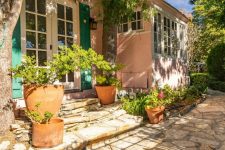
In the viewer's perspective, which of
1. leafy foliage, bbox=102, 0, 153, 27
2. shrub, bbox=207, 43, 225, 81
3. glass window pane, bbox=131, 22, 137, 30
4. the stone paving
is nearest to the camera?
the stone paving

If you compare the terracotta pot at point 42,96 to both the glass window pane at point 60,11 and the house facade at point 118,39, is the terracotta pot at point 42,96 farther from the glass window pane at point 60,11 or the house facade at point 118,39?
the glass window pane at point 60,11

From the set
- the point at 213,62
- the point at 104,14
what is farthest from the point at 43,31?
the point at 213,62

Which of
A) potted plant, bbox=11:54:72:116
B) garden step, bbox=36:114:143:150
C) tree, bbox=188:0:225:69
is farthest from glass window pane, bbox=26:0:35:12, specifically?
tree, bbox=188:0:225:69

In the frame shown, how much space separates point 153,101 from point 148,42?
3.59 metres

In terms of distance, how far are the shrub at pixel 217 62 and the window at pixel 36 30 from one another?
33.5 ft

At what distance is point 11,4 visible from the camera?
4.93 m

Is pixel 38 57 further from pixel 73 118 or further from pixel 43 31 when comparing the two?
pixel 73 118

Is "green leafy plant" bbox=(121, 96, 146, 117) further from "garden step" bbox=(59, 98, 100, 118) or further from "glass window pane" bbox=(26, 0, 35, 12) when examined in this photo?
"glass window pane" bbox=(26, 0, 35, 12)

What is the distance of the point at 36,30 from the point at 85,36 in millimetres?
1765

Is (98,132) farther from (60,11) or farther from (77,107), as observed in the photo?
(60,11)

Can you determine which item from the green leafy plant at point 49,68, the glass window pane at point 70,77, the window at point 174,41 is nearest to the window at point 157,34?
the window at point 174,41

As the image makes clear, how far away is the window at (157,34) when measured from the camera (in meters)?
10.5

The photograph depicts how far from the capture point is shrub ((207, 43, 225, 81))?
1412 cm

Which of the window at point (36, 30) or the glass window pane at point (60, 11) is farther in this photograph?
the glass window pane at point (60, 11)
